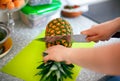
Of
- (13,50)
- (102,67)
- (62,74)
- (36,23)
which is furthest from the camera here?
(36,23)

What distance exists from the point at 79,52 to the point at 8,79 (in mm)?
300

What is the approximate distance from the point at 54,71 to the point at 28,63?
0.13 m

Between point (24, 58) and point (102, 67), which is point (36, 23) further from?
point (102, 67)

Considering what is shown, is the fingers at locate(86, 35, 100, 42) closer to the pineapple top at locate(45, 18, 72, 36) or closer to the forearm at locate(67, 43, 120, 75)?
the pineapple top at locate(45, 18, 72, 36)

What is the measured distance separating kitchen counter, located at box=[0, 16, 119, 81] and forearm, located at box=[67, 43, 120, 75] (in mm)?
205

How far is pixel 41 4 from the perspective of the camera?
3.12ft

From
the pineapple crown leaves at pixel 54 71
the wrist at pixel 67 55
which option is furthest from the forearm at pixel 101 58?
the pineapple crown leaves at pixel 54 71

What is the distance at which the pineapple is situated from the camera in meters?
0.70

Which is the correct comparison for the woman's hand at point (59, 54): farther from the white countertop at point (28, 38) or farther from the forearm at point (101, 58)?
the white countertop at point (28, 38)

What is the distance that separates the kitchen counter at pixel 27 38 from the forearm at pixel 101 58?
20cm

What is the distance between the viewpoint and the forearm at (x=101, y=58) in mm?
515

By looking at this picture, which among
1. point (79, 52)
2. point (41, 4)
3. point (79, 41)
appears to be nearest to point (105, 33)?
point (79, 41)

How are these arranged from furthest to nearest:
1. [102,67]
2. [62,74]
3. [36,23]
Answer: [36,23], [62,74], [102,67]

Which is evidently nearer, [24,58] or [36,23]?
[24,58]
